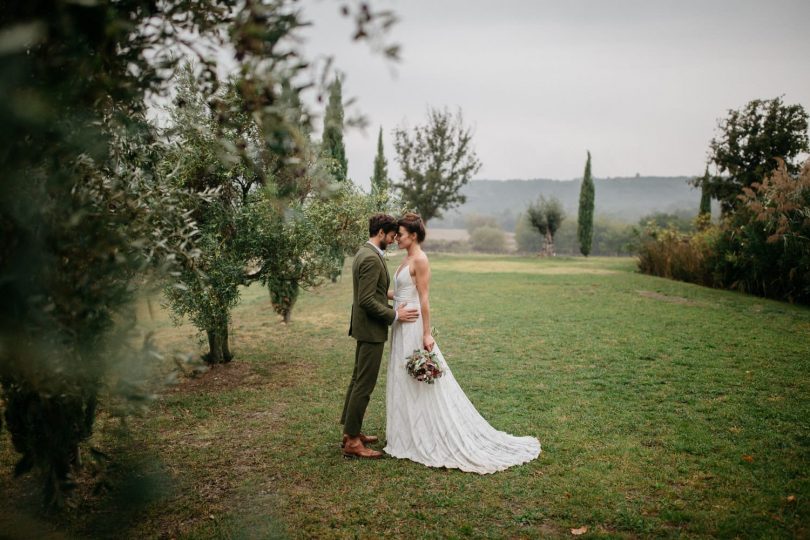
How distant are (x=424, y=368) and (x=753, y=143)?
4057 cm

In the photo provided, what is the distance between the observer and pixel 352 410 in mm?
5816

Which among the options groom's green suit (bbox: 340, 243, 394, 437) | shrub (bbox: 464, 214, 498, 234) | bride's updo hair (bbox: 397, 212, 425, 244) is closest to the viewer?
groom's green suit (bbox: 340, 243, 394, 437)

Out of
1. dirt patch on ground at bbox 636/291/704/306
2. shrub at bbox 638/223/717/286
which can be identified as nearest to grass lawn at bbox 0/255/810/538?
dirt patch on ground at bbox 636/291/704/306

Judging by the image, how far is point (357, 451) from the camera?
5.89m

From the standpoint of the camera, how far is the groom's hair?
596 centimetres

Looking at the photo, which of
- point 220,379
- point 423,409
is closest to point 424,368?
point 423,409

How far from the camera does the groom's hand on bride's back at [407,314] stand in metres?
5.93

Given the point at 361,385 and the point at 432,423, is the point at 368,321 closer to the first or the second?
the point at 361,385

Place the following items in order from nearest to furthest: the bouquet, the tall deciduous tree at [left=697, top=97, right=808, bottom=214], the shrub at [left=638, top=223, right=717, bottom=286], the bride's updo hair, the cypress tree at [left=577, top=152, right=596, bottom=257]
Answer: the bouquet, the bride's updo hair, the shrub at [left=638, top=223, right=717, bottom=286], the tall deciduous tree at [left=697, top=97, right=808, bottom=214], the cypress tree at [left=577, top=152, right=596, bottom=257]

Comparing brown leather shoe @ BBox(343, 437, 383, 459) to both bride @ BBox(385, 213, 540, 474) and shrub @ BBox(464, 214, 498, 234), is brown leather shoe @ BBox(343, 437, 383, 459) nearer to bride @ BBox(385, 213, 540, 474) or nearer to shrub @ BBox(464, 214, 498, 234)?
bride @ BBox(385, 213, 540, 474)

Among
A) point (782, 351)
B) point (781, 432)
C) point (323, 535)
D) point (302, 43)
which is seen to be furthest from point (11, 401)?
point (782, 351)

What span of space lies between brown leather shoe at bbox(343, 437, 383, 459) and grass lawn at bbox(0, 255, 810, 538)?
0.50 ft

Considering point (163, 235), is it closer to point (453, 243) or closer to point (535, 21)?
point (535, 21)

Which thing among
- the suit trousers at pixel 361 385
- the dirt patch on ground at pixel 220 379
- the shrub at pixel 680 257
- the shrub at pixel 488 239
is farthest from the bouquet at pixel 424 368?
the shrub at pixel 488 239
